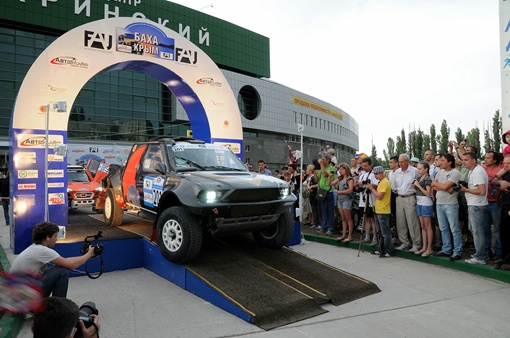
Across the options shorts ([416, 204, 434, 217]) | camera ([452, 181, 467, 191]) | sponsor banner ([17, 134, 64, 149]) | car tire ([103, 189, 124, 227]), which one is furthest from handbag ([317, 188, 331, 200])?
sponsor banner ([17, 134, 64, 149])

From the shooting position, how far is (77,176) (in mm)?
14047

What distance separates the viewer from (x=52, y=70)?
7.80m

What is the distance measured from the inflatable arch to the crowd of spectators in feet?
16.4

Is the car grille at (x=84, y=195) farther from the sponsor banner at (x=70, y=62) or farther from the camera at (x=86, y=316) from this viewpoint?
the camera at (x=86, y=316)

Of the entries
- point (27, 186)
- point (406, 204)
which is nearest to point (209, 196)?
point (406, 204)

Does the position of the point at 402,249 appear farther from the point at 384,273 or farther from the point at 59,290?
the point at 59,290

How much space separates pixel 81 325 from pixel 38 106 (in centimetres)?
660

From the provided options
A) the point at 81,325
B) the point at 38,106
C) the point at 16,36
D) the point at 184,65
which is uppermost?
the point at 16,36

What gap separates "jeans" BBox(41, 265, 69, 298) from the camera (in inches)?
160

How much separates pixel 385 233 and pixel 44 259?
617cm

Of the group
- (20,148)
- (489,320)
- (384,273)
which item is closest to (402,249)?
(384,273)

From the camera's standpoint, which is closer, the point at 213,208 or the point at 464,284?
the point at 213,208

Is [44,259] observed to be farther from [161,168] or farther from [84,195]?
[84,195]

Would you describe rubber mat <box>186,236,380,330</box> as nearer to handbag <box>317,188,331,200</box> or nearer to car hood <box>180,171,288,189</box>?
car hood <box>180,171,288,189</box>
